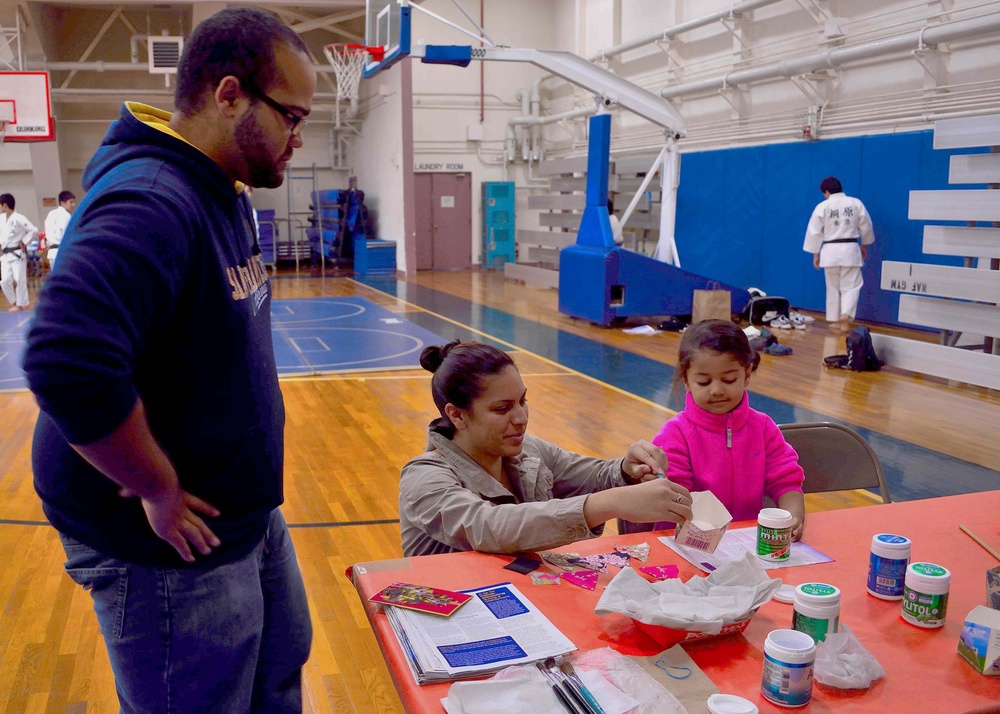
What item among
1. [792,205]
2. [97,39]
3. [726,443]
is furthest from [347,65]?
[726,443]

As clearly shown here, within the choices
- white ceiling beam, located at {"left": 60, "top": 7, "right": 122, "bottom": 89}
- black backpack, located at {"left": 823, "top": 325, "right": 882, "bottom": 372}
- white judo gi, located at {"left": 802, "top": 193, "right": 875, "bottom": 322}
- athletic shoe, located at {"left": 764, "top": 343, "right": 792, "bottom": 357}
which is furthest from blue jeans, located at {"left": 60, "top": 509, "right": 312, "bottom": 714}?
white ceiling beam, located at {"left": 60, "top": 7, "right": 122, "bottom": 89}

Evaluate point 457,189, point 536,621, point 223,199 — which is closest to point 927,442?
point 536,621

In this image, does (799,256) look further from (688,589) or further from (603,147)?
(688,589)

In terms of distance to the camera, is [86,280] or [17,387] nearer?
[86,280]

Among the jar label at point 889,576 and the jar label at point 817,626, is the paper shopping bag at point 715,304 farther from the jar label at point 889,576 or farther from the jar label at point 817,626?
the jar label at point 817,626

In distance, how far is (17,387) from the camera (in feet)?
23.6

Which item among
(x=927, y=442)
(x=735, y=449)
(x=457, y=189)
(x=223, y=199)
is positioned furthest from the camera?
(x=457, y=189)

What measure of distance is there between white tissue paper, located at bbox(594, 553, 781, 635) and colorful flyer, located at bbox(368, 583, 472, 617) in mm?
276

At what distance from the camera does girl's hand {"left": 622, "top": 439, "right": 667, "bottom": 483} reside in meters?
2.27

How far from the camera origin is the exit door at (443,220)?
19188 millimetres

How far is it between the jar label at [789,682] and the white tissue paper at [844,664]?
0.07 meters

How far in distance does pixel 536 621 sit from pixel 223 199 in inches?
37.3

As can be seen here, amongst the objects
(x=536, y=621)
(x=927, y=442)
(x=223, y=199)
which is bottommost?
(x=927, y=442)

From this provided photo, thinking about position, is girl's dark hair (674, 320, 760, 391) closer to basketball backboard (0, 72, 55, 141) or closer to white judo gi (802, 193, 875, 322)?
white judo gi (802, 193, 875, 322)
